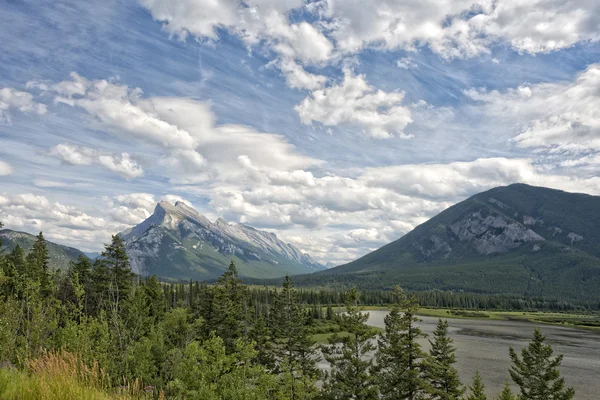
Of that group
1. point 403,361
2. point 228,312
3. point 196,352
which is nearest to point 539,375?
point 403,361

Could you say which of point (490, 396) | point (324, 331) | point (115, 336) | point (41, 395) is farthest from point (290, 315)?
point (324, 331)

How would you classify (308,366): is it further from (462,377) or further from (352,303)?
(462,377)

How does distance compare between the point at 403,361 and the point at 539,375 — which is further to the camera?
the point at 539,375

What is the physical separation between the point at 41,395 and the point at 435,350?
146ft

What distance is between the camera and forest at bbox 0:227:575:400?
1254 centimetres

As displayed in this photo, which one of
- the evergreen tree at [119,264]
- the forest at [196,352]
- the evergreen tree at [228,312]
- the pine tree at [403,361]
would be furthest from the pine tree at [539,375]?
the evergreen tree at [119,264]

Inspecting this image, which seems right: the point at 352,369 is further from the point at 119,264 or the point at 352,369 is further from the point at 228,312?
the point at 119,264

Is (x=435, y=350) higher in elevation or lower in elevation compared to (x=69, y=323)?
lower

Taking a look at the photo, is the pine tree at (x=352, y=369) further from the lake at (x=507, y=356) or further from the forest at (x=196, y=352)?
the lake at (x=507, y=356)

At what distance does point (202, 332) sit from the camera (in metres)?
62.3

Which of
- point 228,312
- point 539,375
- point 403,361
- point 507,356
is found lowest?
point 507,356

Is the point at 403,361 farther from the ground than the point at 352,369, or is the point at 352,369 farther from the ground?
the point at 403,361

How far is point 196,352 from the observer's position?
52.9 ft

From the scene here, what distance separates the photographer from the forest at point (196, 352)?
12539 millimetres
